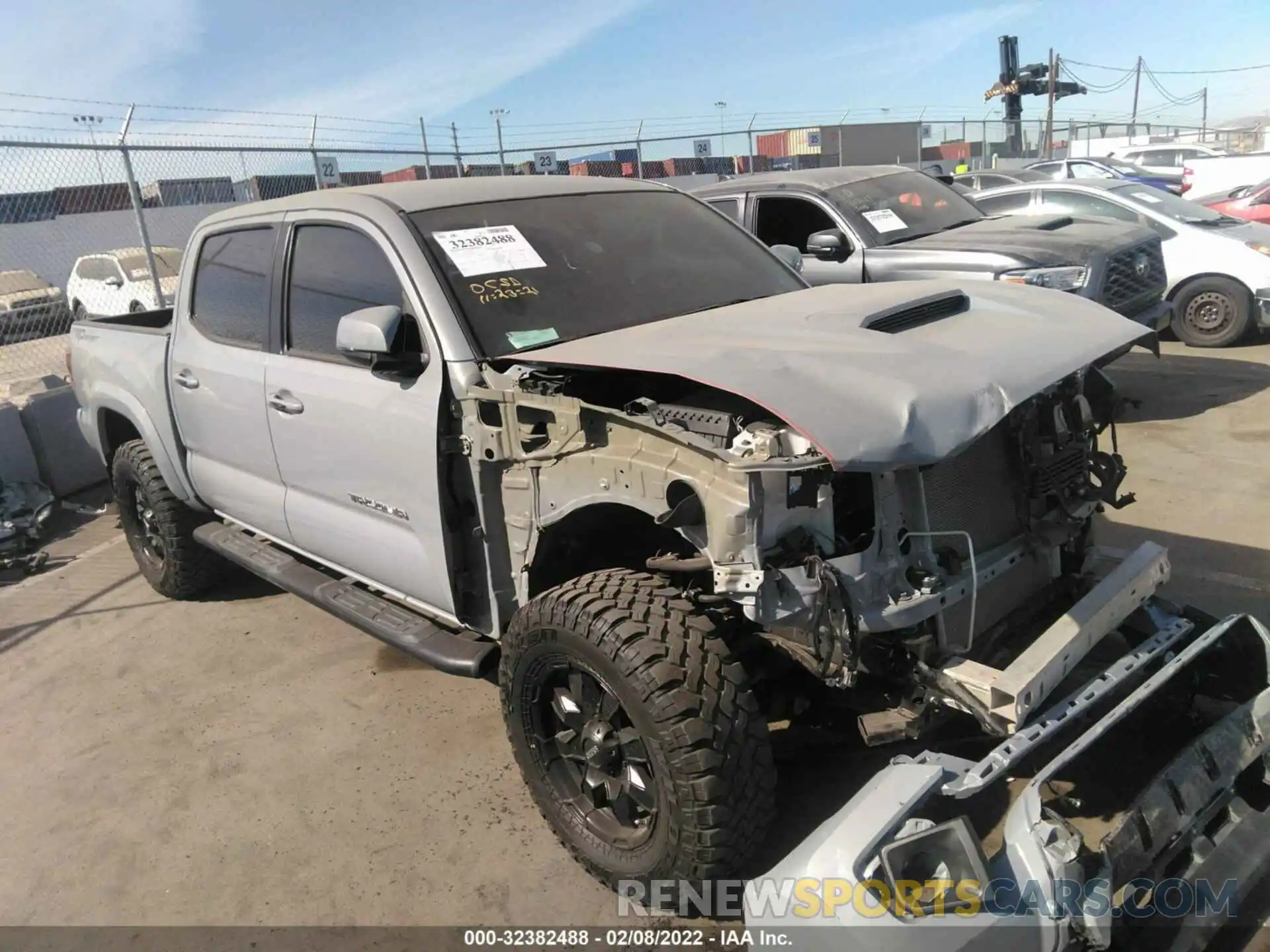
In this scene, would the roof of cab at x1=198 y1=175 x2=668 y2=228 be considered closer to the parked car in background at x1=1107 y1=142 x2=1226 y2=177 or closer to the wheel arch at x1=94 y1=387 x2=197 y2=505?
the wheel arch at x1=94 y1=387 x2=197 y2=505

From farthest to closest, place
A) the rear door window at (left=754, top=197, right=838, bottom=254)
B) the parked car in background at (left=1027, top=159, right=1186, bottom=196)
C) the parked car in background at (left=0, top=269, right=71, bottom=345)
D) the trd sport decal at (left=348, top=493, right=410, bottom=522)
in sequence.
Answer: the parked car in background at (left=1027, top=159, right=1186, bottom=196)
the parked car in background at (left=0, top=269, right=71, bottom=345)
the rear door window at (left=754, top=197, right=838, bottom=254)
the trd sport decal at (left=348, top=493, right=410, bottom=522)

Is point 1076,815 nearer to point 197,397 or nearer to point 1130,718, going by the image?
point 1130,718

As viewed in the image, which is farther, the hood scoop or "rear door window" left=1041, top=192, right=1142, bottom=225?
"rear door window" left=1041, top=192, right=1142, bottom=225

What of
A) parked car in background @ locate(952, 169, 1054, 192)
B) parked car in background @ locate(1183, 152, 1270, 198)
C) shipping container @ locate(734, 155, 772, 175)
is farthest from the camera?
parked car in background @ locate(1183, 152, 1270, 198)

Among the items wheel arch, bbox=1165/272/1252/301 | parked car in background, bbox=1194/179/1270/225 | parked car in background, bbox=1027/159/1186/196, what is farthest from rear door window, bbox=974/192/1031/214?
parked car in background, bbox=1194/179/1270/225

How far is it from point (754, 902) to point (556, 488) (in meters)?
1.25

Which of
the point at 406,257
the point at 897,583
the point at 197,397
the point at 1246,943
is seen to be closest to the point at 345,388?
the point at 406,257

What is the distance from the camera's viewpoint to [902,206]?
7668 mm

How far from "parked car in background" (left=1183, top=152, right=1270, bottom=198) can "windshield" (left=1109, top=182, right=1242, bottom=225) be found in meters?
12.7

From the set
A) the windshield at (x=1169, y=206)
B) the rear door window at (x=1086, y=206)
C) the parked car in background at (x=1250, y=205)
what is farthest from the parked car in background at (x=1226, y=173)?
the rear door window at (x=1086, y=206)

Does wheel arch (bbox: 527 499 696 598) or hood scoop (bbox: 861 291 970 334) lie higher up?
hood scoop (bbox: 861 291 970 334)

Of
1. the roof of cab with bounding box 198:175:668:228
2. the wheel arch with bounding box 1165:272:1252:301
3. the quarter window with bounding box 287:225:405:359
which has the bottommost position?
the wheel arch with bounding box 1165:272:1252:301

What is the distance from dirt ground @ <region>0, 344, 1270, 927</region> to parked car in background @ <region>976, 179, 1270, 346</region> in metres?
3.77

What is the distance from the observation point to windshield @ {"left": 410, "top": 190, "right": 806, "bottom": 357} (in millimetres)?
3188
